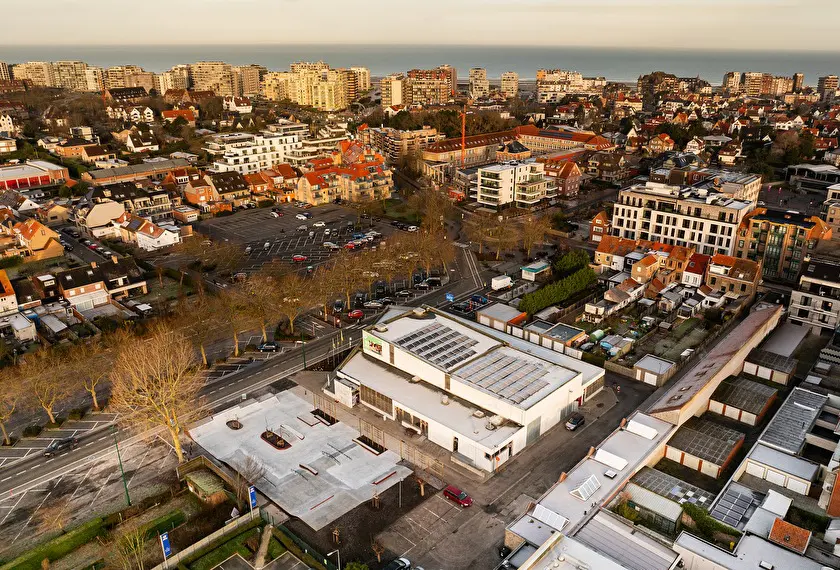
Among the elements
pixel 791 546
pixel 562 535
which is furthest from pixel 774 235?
pixel 562 535

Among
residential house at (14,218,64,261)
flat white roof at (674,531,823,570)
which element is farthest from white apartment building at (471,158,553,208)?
flat white roof at (674,531,823,570)

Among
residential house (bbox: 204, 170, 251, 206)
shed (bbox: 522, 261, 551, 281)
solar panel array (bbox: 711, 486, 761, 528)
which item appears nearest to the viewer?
solar panel array (bbox: 711, 486, 761, 528)

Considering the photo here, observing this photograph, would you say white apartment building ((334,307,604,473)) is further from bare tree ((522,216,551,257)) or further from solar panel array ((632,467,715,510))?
bare tree ((522,216,551,257))

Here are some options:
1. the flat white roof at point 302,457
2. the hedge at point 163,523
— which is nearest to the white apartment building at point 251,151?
the flat white roof at point 302,457

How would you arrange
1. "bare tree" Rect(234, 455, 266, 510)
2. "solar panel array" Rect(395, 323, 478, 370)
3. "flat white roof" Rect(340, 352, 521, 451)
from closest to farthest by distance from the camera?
"bare tree" Rect(234, 455, 266, 510) → "flat white roof" Rect(340, 352, 521, 451) → "solar panel array" Rect(395, 323, 478, 370)

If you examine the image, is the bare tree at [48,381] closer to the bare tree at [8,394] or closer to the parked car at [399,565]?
the bare tree at [8,394]

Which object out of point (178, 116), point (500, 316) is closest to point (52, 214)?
point (178, 116)
